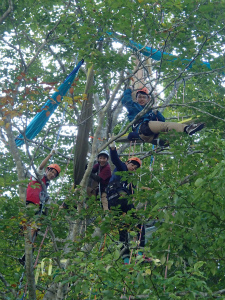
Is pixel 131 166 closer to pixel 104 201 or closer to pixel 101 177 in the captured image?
pixel 101 177

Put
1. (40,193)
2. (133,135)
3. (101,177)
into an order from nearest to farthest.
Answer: (40,193), (101,177), (133,135)

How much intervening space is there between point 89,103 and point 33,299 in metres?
3.03

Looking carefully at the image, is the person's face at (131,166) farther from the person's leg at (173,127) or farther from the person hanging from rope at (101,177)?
the person's leg at (173,127)

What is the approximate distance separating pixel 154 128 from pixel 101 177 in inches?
44.1

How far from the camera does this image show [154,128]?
22.9ft

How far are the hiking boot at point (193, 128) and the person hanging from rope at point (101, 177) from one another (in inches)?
50.0

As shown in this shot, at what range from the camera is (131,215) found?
595cm

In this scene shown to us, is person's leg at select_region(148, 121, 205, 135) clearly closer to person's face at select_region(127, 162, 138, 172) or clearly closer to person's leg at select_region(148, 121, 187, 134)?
person's leg at select_region(148, 121, 187, 134)

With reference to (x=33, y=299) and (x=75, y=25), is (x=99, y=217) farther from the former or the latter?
(x=75, y=25)

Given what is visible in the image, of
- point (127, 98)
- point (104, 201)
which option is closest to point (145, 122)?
point (127, 98)

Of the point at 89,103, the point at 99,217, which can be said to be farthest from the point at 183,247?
the point at 89,103

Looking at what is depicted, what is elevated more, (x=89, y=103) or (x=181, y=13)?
(x=181, y=13)

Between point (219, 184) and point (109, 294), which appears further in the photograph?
point (219, 184)

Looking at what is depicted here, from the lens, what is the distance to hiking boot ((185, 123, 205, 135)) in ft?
21.1
